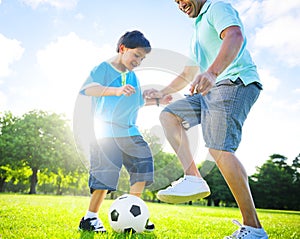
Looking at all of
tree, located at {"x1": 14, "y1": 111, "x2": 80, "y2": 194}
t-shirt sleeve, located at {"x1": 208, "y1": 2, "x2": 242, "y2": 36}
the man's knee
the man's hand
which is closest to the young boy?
the man's knee

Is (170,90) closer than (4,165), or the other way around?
(170,90)

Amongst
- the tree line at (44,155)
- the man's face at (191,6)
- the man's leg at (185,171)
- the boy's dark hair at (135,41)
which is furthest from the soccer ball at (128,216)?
the tree line at (44,155)

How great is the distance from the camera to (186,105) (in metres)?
3.04

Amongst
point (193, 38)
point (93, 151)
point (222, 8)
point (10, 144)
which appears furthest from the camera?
point (10, 144)

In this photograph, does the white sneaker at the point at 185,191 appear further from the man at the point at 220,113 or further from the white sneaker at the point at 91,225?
the white sneaker at the point at 91,225

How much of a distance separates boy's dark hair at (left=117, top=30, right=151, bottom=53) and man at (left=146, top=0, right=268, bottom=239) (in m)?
1.12

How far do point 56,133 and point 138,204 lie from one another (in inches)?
1043

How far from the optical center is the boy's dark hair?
13.4 feet

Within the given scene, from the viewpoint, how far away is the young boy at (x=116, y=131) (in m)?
3.73

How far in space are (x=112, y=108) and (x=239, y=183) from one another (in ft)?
6.55

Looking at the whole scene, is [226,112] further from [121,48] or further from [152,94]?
[121,48]

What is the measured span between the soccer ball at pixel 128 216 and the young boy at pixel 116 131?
0.84 ft

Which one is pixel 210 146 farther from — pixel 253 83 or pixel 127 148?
pixel 127 148

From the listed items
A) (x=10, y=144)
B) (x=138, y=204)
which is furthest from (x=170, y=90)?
(x=10, y=144)
